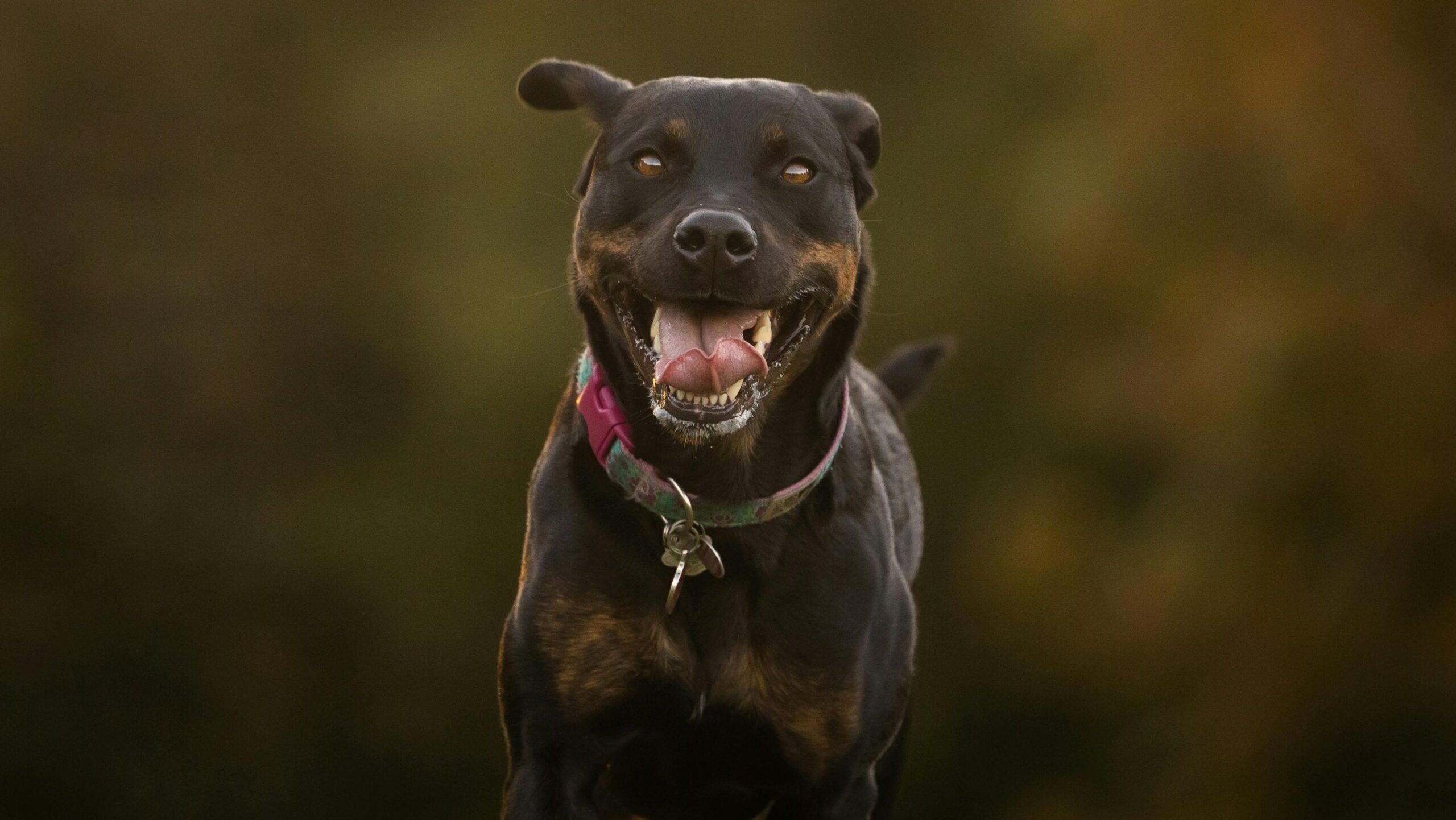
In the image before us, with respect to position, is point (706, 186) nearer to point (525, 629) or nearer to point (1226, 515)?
point (525, 629)

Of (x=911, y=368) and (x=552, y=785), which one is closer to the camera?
(x=552, y=785)

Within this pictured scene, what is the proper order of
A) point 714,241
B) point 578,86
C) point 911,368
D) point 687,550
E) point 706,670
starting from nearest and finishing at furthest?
point 714,241 → point 687,550 → point 706,670 → point 578,86 → point 911,368

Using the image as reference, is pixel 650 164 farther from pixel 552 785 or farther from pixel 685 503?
pixel 552 785

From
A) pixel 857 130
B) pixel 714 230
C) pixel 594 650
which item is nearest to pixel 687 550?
pixel 594 650

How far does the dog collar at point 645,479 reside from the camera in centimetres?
438

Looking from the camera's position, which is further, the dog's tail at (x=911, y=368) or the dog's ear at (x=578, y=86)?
the dog's tail at (x=911, y=368)

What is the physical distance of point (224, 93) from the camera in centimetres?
2262

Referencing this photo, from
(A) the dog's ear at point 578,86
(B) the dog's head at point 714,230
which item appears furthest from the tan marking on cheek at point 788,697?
(A) the dog's ear at point 578,86

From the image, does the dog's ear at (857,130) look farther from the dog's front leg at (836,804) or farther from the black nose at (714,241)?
the dog's front leg at (836,804)

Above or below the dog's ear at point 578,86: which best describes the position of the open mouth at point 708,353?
below

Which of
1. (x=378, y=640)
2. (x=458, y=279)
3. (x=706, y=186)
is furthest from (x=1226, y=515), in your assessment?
(x=378, y=640)

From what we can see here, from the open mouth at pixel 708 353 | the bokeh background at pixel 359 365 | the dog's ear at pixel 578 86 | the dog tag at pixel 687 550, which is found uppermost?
the dog's ear at pixel 578 86

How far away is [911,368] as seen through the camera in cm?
712

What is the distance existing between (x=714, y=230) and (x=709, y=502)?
2.36ft
